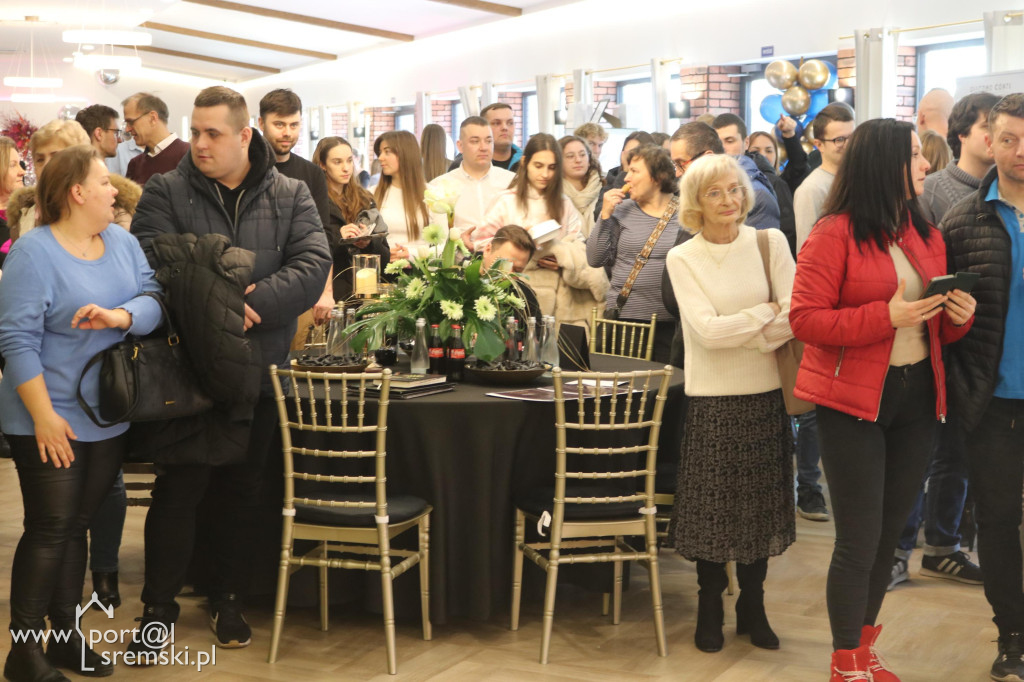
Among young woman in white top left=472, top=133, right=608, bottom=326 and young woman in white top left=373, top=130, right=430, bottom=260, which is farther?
young woman in white top left=373, top=130, right=430, bottom=260

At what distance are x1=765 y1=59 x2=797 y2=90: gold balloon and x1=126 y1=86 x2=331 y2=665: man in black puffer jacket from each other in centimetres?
608

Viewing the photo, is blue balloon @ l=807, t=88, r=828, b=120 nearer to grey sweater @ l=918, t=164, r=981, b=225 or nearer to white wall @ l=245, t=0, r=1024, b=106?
white wall @ l=245, t=0, r=1024, b=106

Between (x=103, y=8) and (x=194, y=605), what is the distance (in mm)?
12401

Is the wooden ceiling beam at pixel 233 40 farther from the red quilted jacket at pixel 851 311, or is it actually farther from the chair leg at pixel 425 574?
the red quilted jacket at pixel 851 311

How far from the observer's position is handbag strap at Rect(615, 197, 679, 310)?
4691 mm

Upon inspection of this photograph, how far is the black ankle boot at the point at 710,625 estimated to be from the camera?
11.3ft

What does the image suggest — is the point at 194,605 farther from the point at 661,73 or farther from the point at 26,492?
the point at 661,73

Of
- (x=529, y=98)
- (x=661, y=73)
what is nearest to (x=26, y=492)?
(x=661, y=73)

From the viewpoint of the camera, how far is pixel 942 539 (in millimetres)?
4160

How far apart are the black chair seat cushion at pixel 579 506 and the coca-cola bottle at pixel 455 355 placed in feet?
1.70

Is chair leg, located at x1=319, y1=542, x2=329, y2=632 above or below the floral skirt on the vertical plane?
below

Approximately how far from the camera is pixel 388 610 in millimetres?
3312

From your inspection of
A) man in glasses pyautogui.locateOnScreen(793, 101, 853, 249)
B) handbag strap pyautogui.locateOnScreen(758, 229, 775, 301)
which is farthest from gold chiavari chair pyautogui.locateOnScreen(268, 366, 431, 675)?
man in glasses pyautogui.locateOnScreen(793, 101, 853, 249)

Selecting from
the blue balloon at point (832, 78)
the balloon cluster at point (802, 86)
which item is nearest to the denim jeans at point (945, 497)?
the balloon cluster at point (802, 86)
